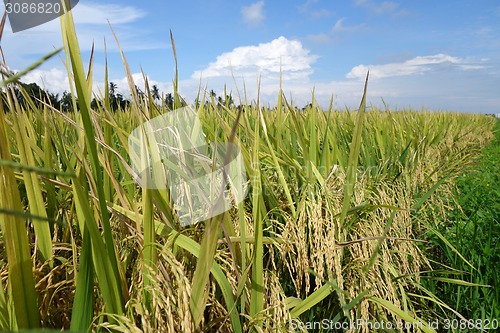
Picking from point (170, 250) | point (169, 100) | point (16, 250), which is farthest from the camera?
point (169, 100)

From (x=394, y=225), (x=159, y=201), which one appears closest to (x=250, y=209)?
(x=159, y=201)

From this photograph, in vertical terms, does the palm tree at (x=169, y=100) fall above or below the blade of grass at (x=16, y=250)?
above

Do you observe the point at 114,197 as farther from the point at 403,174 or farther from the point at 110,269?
the point at 403,174

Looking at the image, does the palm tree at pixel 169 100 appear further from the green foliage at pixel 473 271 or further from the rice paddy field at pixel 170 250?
the green foliage at pixel 473 271

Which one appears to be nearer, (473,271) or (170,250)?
(170,250)

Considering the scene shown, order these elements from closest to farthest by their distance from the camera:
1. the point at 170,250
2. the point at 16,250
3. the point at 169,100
A: the point at 16,250
the point at 170,250
the point at 169,100

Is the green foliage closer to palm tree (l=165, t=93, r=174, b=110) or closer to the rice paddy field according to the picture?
the rice paddy field

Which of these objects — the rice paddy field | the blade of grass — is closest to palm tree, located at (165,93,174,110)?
the rice paddy field

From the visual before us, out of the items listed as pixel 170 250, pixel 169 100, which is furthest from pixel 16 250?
pixel 169 100

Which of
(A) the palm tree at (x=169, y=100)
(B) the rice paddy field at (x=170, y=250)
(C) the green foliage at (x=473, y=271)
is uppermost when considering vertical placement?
(A) the palm tree at (x=169, y=100)

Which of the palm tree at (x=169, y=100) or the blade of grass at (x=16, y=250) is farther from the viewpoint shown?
the palm tree at (x=169, y=100)

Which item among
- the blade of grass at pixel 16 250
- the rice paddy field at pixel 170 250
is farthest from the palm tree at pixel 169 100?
the blade of grass at pixel 16 250

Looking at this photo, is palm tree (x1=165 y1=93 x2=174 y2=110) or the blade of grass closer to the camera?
the blade of grass

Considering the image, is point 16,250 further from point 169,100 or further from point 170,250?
point 169,100
